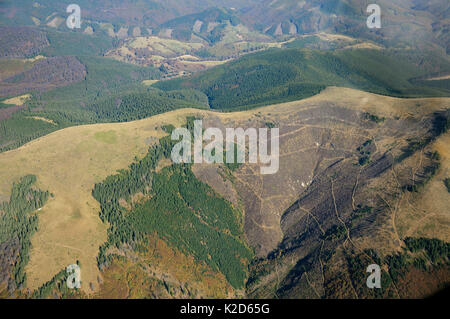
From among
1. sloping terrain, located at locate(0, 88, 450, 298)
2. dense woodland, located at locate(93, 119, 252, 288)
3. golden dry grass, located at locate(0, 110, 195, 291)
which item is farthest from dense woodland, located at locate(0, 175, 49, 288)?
dense woodland, located at locate(93, 119, 252, 288)

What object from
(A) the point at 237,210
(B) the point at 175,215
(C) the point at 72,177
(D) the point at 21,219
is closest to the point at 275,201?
(A) the point at 237,210

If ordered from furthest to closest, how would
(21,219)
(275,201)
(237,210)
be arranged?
(275,201)
(237,210)
(21,219)

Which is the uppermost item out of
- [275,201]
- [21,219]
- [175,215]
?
[21,219]

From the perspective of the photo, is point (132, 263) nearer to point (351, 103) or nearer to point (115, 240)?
point (115, 240)

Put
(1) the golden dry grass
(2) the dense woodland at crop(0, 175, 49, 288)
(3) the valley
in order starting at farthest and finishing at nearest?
(3) the valley
(1) the golden dry grass
(2) the dense woodland at crop(0, 175, 49, 288)

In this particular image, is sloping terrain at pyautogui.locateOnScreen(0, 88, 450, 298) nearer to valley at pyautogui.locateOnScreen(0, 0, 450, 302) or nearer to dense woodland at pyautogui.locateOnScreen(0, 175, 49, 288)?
valley at pyautogui.locateOnScreen(0, 0, 450, 302)

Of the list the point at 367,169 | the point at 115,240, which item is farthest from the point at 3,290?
the point at 367,169

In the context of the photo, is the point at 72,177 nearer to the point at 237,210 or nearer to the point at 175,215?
the point at 175,215

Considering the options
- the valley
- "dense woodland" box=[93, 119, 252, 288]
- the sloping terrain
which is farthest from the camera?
"dense woodland" box=[93, 119, 252, 288]

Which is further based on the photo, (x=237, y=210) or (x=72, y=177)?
(x=237, y=210)
